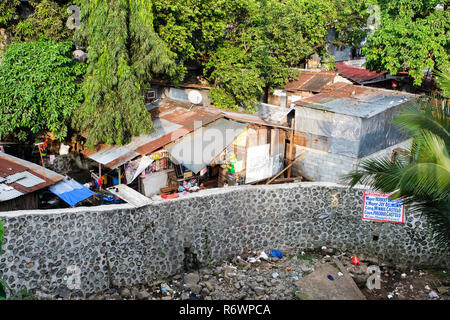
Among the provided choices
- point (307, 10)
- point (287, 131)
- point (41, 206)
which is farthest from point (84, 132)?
point (307, 10)

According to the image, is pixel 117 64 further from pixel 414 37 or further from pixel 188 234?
pixel 414 37

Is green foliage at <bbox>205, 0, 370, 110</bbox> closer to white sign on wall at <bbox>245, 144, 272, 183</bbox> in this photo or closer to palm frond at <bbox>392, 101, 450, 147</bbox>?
white sign on wall at <bbox>245, 144, 272, 183</bbox>

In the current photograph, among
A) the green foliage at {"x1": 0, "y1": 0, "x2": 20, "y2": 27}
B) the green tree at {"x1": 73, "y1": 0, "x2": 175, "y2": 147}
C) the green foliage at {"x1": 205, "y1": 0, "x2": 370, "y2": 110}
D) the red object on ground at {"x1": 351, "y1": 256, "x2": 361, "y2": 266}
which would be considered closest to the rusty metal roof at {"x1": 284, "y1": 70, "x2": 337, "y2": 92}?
the green foliage at {"x1": 205, "y1": 0, "x2": 370, "y2": 110}

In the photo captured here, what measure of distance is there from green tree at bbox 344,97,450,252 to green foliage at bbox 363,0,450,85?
9.62 meters

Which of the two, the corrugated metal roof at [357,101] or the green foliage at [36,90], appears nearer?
the green foliage at [36,90]

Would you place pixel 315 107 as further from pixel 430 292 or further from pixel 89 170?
pixel 89 170

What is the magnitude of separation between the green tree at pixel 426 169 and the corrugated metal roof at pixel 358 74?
1416 centimetres

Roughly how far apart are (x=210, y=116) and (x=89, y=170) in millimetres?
4376

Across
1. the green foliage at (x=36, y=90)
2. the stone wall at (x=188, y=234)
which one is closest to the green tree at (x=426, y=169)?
the stone wall at (x=188, y=234)

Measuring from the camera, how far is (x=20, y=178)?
10.5 metres

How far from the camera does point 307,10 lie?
20.2 meters

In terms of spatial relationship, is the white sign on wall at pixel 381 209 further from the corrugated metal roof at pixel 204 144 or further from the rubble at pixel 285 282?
the corrugated metal roof at pixel 204 144

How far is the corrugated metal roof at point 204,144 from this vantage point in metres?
12.0

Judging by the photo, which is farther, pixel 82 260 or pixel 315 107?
pixel 315 107
